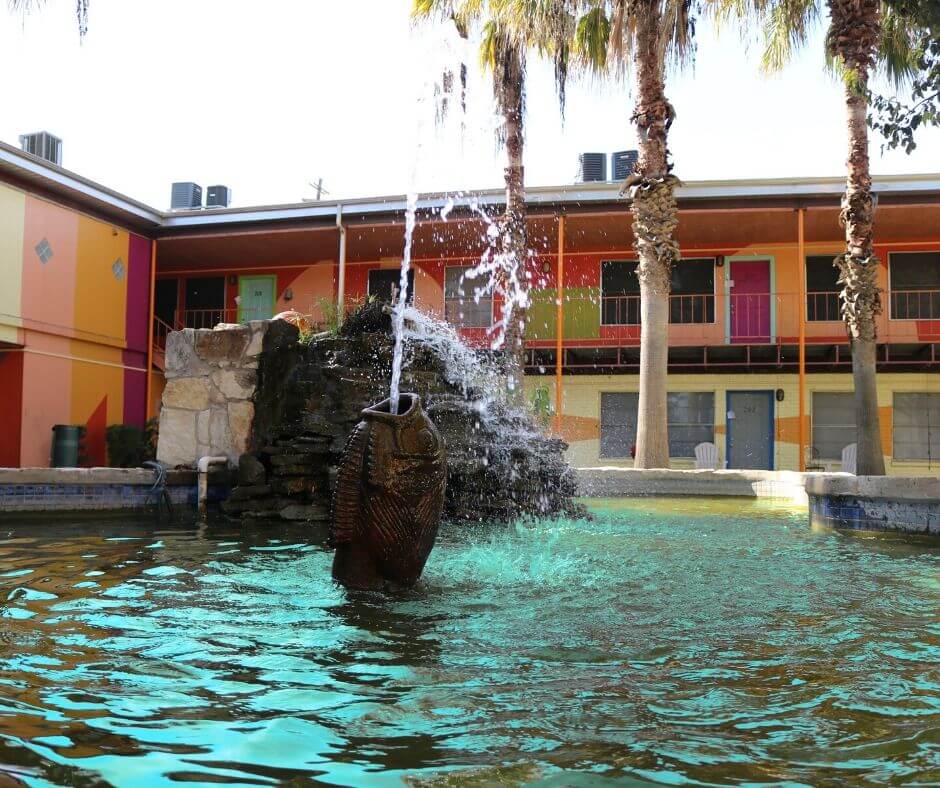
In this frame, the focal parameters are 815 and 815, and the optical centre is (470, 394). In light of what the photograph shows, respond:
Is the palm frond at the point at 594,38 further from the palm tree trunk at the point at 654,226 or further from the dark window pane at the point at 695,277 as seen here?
the dark window pane at the point at 695,277

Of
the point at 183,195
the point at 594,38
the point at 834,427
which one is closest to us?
the point at 594,38

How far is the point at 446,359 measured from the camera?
877 cm

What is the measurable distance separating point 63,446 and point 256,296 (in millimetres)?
6387

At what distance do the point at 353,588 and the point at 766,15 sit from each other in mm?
11725

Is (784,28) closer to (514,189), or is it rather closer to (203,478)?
(514,189)

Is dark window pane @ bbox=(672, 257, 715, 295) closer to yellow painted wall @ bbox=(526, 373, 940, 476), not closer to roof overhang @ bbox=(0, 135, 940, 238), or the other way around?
yellow painted wall @ bbox=(526, 373, 940, 476)

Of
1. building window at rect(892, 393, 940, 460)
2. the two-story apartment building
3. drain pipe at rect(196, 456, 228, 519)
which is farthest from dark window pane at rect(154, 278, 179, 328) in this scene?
building window at rect(892, 393, 940, 460)

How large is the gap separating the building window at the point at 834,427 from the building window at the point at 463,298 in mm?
7446

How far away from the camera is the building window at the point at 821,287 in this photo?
680 inches

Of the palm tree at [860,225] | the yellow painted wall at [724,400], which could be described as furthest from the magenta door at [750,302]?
the palm tree at [860,225]

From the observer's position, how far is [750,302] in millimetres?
17406

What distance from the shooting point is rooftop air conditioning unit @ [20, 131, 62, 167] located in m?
19.1

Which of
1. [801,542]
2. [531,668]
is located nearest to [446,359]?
[801,542]

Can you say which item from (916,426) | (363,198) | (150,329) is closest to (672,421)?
(916,426)
